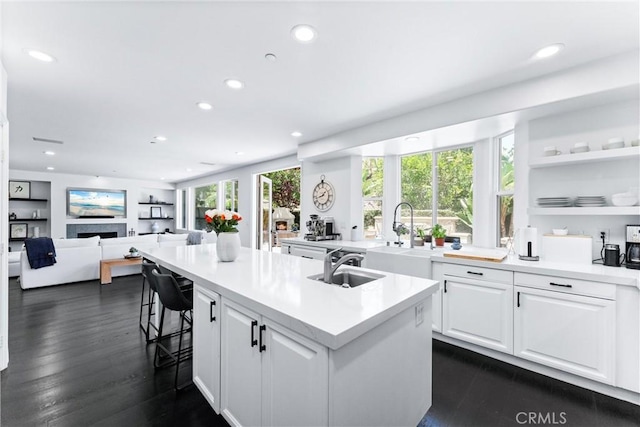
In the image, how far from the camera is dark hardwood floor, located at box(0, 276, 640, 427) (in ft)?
5.74

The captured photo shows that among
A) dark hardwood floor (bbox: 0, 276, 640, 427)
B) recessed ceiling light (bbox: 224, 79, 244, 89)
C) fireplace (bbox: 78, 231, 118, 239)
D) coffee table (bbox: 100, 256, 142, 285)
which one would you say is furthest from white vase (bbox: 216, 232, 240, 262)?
fireplace (bbox: 78, 231, 118, 239)

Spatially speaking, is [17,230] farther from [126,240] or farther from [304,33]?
[304,33]

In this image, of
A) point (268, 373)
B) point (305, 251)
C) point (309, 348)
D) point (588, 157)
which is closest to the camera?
point (309, 348)

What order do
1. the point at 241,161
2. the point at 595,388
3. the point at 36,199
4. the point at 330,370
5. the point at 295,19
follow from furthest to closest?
the point at 36,199 → the point at 241,161 → the point at 595,388 → the point at 295,19 → the point at 330,370

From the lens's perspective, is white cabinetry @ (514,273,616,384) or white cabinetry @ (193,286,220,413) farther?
white cabinetry @ (514,273,616,384)

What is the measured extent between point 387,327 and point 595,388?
1.97 metres

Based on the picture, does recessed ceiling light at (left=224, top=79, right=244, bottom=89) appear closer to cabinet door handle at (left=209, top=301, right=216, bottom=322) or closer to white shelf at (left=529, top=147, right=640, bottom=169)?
cabinet door handle at (left=209, top=301, right=216, bottom=322)

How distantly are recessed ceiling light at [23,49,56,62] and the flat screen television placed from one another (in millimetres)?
7819

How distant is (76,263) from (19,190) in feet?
15.8

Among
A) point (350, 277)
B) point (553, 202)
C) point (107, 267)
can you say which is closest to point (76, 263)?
point (107, 267)

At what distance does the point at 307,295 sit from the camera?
4.69ft

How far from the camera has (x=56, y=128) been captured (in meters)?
3.73

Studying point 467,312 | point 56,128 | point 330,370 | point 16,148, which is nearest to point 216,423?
point 330,370

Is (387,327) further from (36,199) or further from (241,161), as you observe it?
(36,199)
